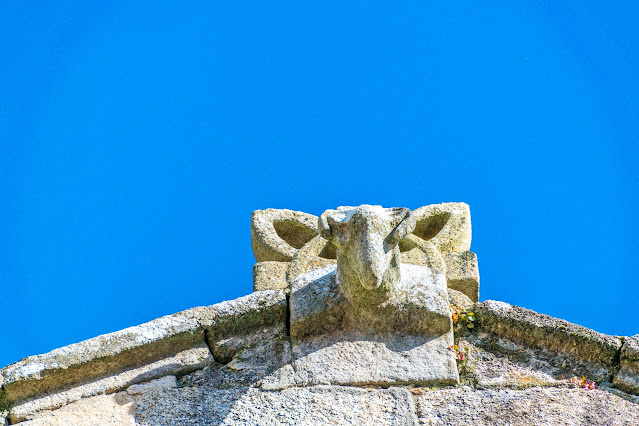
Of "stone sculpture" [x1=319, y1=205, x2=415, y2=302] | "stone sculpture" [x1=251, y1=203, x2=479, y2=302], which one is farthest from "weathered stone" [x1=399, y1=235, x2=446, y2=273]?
"stone sculpture" [x1=319, y1=205, x2=415, y2=302]

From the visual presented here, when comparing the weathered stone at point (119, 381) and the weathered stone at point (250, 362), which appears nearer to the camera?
the weathered stone at point (119, 381)

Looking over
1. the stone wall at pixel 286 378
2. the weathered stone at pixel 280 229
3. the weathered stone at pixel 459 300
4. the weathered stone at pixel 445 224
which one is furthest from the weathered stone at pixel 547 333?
the weathered stone at pixel 280 229

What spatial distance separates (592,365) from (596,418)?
0.50 meters

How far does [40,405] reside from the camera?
20.8ft

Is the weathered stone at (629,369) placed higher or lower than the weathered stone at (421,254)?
lower

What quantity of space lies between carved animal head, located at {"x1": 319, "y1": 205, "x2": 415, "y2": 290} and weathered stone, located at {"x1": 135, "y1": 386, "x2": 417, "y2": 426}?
26.6 inches

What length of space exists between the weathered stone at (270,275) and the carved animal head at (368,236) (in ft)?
4.36

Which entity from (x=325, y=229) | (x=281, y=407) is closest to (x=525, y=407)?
(x=281, y=407)

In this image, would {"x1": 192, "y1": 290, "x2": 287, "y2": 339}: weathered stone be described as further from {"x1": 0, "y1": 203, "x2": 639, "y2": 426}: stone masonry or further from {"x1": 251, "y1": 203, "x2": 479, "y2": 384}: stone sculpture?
{"x1": 251, "y1": 203, "x2": 479, "y2": 384}: stone sculpture

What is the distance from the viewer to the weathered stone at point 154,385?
6418mm

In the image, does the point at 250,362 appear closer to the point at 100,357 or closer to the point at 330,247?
the point at 100,357

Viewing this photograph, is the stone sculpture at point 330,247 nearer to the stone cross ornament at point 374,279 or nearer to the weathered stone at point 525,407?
the stone cross ornament at point 374,279

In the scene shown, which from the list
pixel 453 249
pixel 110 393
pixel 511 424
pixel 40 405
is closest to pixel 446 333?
pixel 511 424

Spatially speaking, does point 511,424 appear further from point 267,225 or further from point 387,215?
point 267,225
